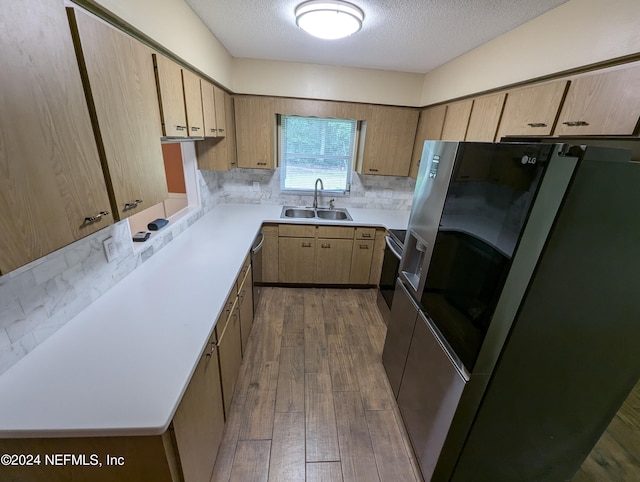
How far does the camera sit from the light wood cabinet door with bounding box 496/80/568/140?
1.44m

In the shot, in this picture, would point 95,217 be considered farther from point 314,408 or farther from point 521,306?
point 314,408

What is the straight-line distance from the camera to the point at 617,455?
166 cm

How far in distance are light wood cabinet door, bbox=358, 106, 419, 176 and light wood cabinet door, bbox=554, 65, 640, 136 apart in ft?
5.84

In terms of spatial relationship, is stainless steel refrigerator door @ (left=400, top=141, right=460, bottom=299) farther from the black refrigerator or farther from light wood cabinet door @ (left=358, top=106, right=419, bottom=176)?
light wood cabinet door @ (left=358, top=106, right=419, bottom=176)

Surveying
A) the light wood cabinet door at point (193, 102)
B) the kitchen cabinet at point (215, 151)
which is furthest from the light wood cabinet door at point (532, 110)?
the kitchen cabinet at point (215, 151)

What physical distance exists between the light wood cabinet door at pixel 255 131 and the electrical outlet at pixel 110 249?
1787 mm

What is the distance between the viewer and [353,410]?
6.01 feet

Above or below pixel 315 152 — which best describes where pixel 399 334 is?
below

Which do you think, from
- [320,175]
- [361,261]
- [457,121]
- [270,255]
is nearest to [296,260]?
[270,255]

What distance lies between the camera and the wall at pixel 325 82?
280cm

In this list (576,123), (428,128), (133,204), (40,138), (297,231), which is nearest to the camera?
(40,138)

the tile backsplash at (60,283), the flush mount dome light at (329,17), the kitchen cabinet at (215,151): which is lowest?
the tile backsplash at (60,283)

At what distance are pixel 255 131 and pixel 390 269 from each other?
2085 mm

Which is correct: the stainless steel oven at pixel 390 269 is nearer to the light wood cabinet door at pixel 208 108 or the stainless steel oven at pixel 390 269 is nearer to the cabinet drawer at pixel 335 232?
the cabinet drawer at pixel 335 232
